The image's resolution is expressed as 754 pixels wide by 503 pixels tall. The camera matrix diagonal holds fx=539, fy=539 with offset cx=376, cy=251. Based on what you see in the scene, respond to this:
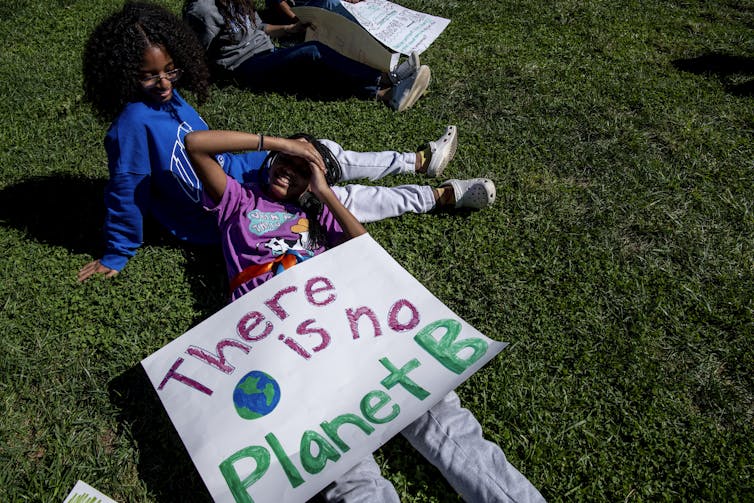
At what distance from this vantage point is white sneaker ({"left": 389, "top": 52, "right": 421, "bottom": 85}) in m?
4.32

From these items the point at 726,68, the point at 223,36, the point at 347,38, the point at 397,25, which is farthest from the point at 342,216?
the point at 726,68

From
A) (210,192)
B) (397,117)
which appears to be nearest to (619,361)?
(210,192)

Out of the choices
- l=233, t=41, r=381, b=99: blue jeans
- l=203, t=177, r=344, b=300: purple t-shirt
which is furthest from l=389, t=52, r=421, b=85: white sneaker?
l=203, t=177, r=344, b=300: purple t-shirt

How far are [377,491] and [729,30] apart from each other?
6.12 m

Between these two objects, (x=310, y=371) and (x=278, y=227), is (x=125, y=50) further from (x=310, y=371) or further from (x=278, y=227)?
(x=310, y=371)

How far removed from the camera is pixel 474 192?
339cm

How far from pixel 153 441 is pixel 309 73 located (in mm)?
3272

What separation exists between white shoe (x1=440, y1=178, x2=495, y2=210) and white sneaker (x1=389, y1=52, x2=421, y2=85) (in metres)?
1.36

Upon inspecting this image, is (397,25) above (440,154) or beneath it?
above

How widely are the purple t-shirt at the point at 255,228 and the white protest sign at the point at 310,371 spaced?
→ 12.3 inches

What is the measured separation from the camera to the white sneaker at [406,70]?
432cm

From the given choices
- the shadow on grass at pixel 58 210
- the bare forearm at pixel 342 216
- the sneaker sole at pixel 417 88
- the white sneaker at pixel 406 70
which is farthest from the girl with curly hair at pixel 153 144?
the white sneaker at pixel 406 70

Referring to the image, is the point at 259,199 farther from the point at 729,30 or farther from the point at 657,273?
the point at 729,30

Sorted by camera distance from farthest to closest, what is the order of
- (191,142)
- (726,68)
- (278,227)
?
(726,68) < (278,227) < (191,142)
